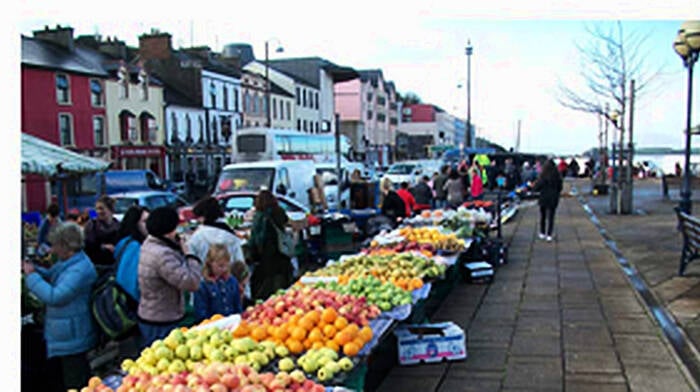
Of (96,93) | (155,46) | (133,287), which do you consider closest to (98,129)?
(96,93)

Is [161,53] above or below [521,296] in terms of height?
above

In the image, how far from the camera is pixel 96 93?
34.4m

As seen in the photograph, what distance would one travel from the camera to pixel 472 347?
6520mm

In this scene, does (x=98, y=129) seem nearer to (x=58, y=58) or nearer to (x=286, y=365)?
(x=58, y=58)

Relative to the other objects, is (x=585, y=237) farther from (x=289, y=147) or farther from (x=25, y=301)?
(x=289, y=147)

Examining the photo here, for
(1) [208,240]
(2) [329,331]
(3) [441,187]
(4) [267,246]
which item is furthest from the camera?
(3) [441,187]

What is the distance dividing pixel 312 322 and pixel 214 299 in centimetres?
147

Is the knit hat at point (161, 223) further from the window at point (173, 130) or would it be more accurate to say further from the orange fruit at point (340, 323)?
the window at point (173, 130)

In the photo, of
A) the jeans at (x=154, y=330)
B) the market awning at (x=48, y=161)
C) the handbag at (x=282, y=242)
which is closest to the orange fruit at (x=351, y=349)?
the jeans at (x=154, y=330)

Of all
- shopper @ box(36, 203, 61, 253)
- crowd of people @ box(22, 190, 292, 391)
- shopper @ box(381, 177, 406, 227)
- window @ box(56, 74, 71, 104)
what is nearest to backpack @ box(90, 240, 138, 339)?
crowd of people @ box(22, 190, 292, 391)

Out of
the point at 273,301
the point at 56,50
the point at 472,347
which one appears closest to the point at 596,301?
the point at 472,347

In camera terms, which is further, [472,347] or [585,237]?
[585,237]
